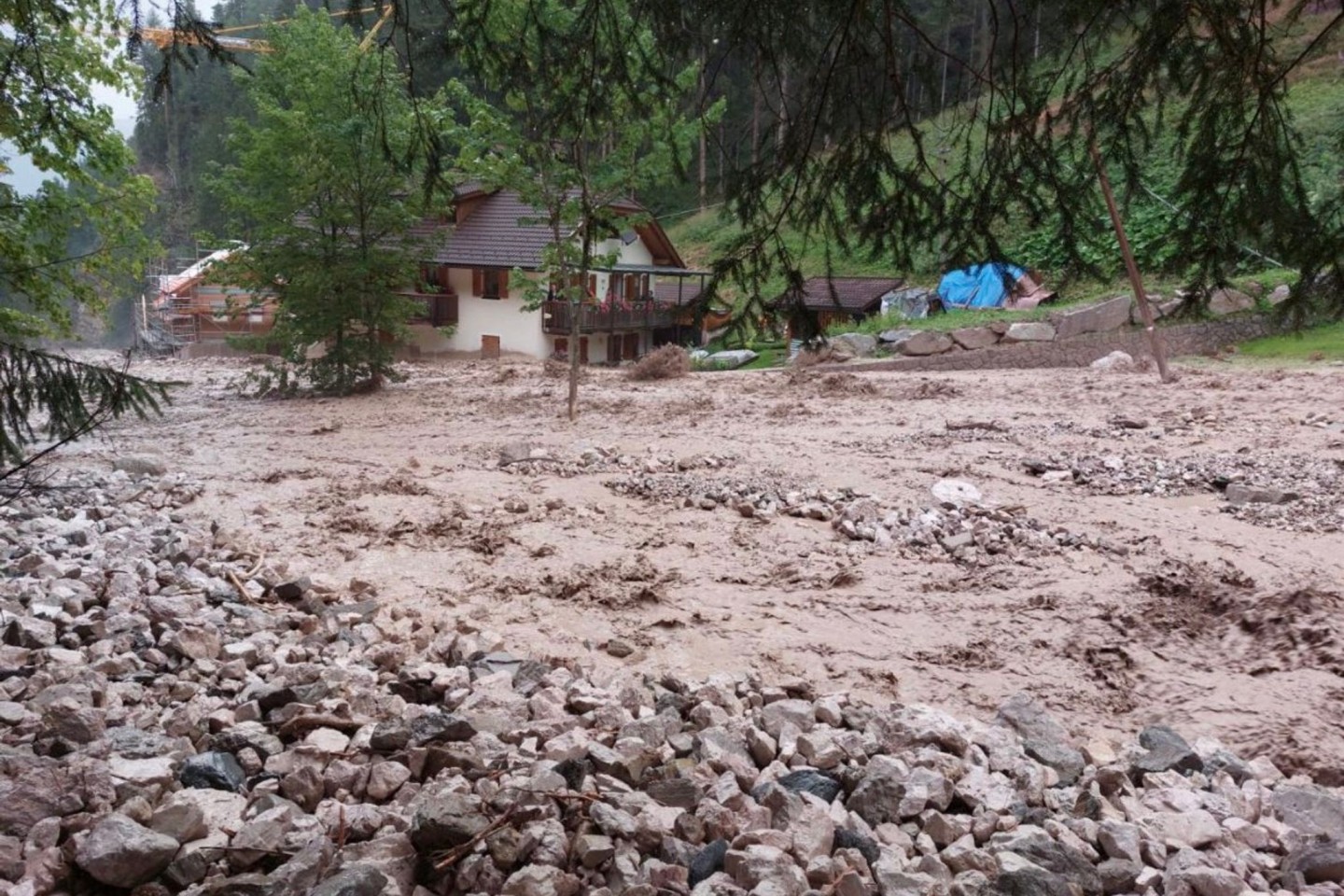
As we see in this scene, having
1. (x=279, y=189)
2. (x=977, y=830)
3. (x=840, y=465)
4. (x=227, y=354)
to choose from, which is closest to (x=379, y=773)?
(x=977, y=830)

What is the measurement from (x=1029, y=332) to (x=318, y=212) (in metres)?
16.3

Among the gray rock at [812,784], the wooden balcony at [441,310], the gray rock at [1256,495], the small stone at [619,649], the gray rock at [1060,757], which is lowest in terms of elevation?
the small stone at [619,649]

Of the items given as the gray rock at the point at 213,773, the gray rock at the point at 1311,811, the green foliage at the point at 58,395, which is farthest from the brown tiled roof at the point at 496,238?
the gray rock at the point at 1311,811

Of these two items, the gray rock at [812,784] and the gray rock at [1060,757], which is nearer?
the gray rock at [812,784]

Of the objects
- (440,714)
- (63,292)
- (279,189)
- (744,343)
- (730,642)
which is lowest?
(730,642)

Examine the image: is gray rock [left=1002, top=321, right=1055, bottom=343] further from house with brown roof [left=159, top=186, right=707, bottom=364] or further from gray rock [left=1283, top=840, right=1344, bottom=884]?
gray rock [left=1283, top=840, right=1344, bottom=884]

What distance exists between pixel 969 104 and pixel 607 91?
1.98 metres

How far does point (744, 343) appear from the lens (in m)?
4.21

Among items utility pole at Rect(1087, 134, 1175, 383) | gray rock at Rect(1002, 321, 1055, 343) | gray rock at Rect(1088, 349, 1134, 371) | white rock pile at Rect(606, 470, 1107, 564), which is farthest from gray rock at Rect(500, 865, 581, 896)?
gray rock at Rect(1002, 321, 1055, 343)

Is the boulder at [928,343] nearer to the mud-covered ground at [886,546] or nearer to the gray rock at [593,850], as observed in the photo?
the mud-covered ground at [886,546]

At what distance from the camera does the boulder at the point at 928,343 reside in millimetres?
22484

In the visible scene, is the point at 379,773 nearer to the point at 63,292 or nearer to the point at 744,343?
the point at 744,343

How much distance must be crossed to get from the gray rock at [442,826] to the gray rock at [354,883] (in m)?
0.17

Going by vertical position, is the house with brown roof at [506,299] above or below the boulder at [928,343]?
above
